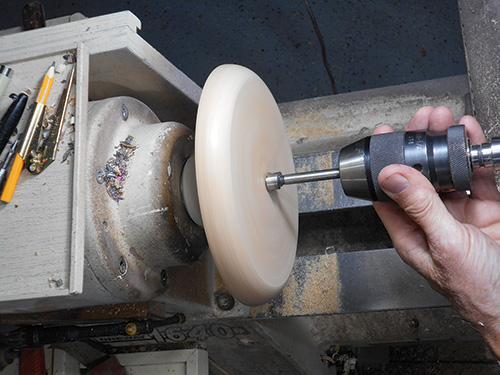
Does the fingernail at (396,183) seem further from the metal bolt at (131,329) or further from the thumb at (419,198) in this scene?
the metal bolt at (131,329)

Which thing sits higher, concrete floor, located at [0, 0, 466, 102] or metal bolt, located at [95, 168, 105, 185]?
concrete floor, located at [0, 0, 466, 102]

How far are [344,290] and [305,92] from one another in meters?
1.49

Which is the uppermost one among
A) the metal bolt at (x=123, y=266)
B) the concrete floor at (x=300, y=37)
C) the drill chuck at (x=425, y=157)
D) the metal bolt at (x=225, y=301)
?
the concrete floor at (x=300, y=37)

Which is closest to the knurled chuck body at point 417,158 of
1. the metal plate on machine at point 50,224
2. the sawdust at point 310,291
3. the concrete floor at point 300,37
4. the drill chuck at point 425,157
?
the drill chuck at point 425,157

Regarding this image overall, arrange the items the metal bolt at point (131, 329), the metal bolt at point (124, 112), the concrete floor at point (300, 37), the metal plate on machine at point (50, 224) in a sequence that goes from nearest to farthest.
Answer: the metal plate on machine at point (50, 224) → the metal bolt at point (124, 112) → the metal bolt at point (131, 329) → the concrete floor at point (300, 37)

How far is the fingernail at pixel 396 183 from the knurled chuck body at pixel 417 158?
2.4 inches

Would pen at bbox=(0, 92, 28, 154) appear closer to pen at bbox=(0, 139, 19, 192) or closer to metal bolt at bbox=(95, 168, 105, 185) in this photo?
pen at bbox=(0, 139, 19, 192)

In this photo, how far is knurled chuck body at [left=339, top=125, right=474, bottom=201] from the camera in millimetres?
858

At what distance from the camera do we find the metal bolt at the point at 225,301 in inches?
48.0

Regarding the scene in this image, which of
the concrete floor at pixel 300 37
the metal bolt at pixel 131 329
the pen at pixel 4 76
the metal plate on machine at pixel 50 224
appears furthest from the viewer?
the concrete floor at pixel 300 37

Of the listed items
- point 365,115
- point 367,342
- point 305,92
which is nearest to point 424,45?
point 305,92

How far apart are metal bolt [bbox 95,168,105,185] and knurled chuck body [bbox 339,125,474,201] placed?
0.41 metres

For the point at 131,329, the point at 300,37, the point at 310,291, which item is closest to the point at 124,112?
the point at 131,329

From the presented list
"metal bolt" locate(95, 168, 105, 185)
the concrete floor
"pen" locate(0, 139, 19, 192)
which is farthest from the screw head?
the concrete floor
